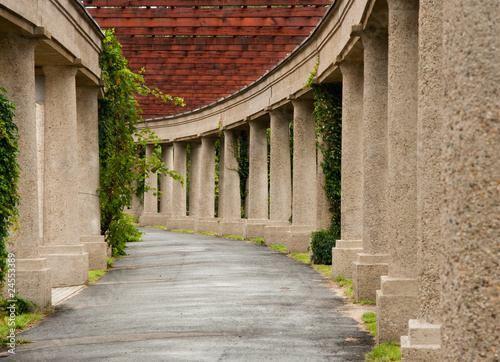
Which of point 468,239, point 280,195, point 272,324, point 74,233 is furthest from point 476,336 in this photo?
point 280,195

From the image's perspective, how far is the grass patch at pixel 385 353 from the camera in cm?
1014

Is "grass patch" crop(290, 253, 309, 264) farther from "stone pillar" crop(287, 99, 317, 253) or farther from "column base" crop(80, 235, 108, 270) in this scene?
"column base" crop(80, 235, 108, 270)

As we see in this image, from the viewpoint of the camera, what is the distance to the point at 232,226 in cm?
4184

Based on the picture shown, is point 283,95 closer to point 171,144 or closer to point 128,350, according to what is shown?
point 128,350

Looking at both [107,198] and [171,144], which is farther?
[171,144]

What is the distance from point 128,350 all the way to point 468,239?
7.69 m

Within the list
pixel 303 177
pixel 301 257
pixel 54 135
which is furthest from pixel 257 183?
pixel 54 135

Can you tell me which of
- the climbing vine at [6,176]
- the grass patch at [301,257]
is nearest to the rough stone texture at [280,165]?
the grass patch at [301,257]

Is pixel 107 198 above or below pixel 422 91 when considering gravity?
below

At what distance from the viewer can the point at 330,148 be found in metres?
23.8

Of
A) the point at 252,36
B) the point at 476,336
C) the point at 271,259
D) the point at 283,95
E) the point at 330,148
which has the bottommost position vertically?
the point at 271,259

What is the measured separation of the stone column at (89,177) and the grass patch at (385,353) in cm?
1420

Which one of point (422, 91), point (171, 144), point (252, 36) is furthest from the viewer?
point (171, 144)

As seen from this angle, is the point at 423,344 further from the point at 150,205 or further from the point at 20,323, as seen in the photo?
the point at 150,205
